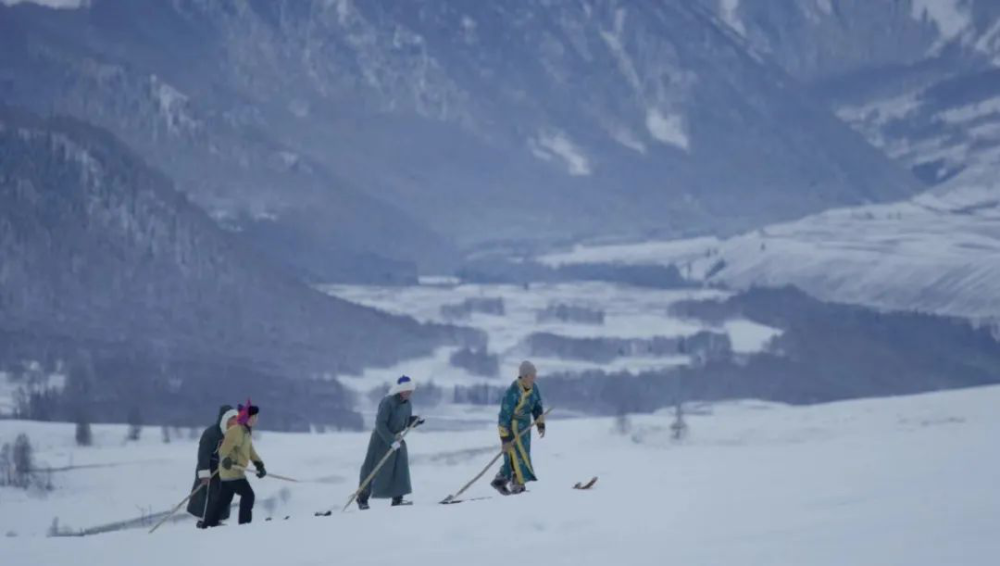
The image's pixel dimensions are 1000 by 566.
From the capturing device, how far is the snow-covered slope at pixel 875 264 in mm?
136875

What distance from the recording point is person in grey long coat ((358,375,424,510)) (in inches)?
983

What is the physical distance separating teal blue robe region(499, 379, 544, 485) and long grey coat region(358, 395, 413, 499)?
1306mm

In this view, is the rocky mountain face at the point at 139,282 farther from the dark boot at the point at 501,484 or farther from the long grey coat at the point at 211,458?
the long grey coat at the point at 211,458

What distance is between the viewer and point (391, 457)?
82.3 ft

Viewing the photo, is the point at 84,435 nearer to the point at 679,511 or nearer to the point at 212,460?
the point at 212,460

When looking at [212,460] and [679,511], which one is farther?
[212,460]

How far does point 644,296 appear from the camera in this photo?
152 meters

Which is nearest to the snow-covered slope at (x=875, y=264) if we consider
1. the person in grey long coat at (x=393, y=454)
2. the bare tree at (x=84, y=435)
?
the bare tree at (x=84, y=435)

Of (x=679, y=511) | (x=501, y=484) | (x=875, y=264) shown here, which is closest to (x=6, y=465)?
(x=501, y=484)

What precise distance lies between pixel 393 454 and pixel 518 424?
166cm

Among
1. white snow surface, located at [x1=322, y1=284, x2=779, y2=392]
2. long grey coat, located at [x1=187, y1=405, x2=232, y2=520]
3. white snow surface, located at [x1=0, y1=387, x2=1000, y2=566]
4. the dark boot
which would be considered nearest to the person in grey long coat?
white snow surface, located at [x1=0, y1=387, x2=1000, y2=566]

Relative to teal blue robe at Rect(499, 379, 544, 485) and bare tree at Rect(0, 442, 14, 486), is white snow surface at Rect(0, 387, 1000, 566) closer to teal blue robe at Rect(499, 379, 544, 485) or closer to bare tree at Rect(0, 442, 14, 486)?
teal blue robe at Rect(499, 379, 544, 485)

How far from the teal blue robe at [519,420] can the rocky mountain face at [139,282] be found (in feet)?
275

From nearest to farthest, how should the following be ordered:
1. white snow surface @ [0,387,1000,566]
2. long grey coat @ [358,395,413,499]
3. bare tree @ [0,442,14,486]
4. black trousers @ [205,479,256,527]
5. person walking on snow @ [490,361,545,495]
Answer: white snow surface @ [0,387,1000,566], black trousers @ [205,479,256,527], person walking on snow @ [490,361,545,495], long grey coat @ [358,395,413,499], bare tree @ [0,442,14,486]
